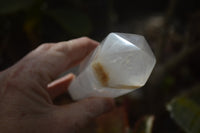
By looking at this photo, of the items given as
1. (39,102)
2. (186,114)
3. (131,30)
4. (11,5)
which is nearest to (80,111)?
(39,102)

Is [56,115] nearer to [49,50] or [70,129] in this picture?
[70,129]

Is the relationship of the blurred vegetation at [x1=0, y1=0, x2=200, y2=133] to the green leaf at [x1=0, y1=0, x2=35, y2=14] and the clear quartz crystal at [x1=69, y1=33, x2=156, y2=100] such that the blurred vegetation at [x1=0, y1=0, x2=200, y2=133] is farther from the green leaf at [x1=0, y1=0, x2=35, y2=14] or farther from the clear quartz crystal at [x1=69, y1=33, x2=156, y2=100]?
the clear quartz crystal at [x1=69, y1=33, x2=156, y2=100]

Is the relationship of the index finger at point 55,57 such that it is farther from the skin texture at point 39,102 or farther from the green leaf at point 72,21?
the green leaf at point 72,21

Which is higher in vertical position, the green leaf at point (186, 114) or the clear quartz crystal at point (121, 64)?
the clear quartz crystal at point (121, 64)

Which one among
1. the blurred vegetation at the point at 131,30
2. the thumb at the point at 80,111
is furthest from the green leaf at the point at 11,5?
the thumb at the point at 80,111

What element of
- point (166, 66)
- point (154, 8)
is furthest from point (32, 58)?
point (154, 8)

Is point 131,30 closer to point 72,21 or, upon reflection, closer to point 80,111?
point 72,21
